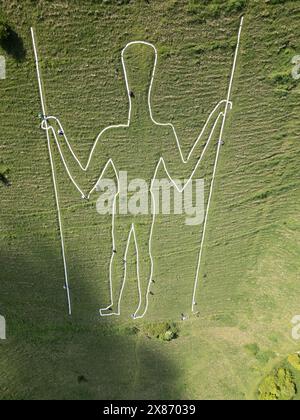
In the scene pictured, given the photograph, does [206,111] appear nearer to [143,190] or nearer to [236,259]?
[143,190]

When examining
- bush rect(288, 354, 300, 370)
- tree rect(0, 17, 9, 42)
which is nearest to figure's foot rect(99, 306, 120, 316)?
bush rect(288, 354, 300, 370)

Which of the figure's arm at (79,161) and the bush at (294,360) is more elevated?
the figure's arm at (79,161)

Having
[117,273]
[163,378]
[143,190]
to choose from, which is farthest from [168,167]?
[163,378]

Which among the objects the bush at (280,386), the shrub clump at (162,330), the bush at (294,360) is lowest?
the bush at (280,386)
